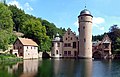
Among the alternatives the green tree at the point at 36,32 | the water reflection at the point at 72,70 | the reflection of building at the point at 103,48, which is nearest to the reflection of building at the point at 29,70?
the water reflection at the point at 72,70

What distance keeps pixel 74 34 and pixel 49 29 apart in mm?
26354

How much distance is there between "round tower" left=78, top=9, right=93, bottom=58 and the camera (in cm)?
6072

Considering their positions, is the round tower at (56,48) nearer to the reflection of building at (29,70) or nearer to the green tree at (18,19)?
the green tree at (18,19)

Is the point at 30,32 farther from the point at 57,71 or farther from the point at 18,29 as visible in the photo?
the point at 57,71

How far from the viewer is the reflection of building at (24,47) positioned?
5550 cm

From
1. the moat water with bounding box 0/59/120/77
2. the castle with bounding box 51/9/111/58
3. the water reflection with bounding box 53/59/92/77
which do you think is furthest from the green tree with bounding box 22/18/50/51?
the water reflection with bounding box 53/59/92/77

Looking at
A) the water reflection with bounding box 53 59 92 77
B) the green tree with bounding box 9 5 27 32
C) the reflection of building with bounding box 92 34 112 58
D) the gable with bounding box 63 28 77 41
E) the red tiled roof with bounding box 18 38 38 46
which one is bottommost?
the water reflection with bounding box 53 59 92 77

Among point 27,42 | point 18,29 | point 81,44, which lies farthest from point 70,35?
point 18,29

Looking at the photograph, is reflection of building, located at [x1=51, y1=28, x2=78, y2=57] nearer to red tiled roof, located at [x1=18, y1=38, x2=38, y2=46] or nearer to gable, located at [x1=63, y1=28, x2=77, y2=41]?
gable, located at [x1=63, y1=28, x2=77, y2=41]

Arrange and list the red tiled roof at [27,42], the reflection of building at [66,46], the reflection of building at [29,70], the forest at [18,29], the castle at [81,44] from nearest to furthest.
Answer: the reflection of building at [29,70]
the forest at [18,29]
the red tiled roof at [27,42]
the castle at [81,44]
the reflection of building at [66,46]

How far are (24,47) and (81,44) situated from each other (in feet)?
47.8

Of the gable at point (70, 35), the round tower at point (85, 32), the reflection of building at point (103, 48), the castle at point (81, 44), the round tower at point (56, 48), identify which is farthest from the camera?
the reflection of building at point (103, 48)

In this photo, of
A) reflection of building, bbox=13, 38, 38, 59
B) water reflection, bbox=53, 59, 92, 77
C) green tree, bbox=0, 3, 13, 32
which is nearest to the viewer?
water reflection, bbox=53, 59, 92, 77

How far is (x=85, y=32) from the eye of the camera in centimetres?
6075
